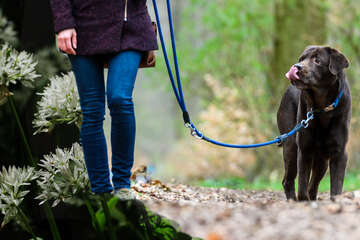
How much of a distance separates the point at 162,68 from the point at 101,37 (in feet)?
37.7

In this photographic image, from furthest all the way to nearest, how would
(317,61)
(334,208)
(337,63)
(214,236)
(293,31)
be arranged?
(293,31) < (317,61) < (337,63) < (334,208) < (214,236)

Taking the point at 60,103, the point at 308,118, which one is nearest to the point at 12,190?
the point at 60,103

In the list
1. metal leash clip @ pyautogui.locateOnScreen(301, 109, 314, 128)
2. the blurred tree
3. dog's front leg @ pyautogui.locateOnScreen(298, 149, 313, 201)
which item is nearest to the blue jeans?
metal leash clip @ pyautogui.locateOnScreen(301, 109, 314, 128)

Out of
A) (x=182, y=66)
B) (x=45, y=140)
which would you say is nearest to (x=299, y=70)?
(x=45, y=140)

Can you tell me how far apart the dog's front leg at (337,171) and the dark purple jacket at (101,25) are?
6.13 ft

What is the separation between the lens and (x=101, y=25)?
130 inches

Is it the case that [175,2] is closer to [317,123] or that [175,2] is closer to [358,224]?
[317,123]

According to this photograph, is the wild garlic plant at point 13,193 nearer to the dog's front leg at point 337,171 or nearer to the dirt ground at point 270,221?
the dirt ground at point 270,221

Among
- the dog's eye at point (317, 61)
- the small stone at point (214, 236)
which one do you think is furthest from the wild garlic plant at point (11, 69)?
the dog's eye at point (317, 61)

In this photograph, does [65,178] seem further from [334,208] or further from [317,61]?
[317,61]

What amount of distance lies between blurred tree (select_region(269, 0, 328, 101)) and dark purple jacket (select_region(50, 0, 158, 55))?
7.26 m

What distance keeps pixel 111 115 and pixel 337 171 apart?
199cm

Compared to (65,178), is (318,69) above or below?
above

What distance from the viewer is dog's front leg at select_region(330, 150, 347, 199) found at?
4.14 metres
